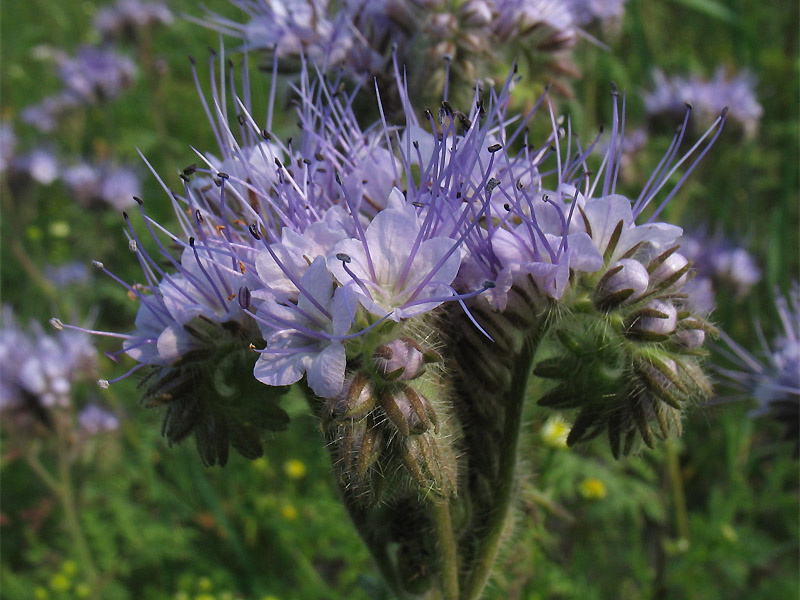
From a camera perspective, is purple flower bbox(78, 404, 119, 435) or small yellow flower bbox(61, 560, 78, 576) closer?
small yellow flower bbox(61, 560, 78, 576)

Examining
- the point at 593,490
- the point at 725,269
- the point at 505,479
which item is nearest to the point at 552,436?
the point at 593,490

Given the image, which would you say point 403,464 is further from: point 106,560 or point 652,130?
point 652,130

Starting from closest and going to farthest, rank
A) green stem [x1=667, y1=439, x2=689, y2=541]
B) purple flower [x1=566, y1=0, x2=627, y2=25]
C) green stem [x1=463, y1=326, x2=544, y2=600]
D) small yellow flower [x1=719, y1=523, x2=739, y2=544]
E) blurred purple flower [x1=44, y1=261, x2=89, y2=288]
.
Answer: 1. green stem [x1=463, y1=326, x2=544, y2=600]
2. small yellow flower [x1=719, y1=523, x2=739, y2=544]
3. green stem [x1=667, y1=439, x2=689, y2=541]
4. purple flower [x1=566, y1=0, x2=627, y2=25]
5. blurred purple flower [x1=44, y1=261, x2=89, y2=288]

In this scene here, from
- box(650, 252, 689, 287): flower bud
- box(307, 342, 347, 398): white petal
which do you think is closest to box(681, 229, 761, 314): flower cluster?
box(650, 252, 689, 287): flower bud

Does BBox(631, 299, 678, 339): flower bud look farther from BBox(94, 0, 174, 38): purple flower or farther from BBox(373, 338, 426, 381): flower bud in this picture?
BBox(94, 0, 174, 38): purple flower

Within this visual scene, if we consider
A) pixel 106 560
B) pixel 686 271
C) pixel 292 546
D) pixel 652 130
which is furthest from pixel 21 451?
pixel 652 130

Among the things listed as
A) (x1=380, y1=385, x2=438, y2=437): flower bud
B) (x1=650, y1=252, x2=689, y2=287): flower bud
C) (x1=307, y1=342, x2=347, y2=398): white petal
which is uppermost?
(x1=650, y1=252, x2=689, y2=287): flower bud

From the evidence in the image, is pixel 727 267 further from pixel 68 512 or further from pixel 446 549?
pixel 68 512
